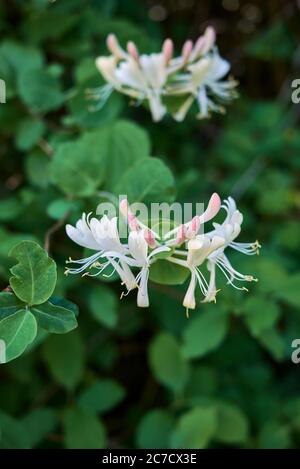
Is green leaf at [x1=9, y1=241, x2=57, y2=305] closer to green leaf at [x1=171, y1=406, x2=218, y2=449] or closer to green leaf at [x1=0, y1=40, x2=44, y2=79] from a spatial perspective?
green leaf at [x1=171, y1=406, x2=218, y2=449]

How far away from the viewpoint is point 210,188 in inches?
61.6

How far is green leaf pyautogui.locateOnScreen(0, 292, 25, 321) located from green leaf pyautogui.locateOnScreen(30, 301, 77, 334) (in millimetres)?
16

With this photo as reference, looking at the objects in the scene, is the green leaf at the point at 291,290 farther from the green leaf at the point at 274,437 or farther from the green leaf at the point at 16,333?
the green leaf at the point at 16,333

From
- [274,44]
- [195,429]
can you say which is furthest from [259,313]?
[274,44]

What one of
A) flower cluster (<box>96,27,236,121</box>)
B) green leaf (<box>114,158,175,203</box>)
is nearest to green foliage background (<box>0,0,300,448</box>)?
green leaf (<box>114,158,175,203</box>)

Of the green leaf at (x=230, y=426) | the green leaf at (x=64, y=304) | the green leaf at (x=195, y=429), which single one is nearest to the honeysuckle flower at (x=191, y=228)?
the green leaf at (x=64, y=304)

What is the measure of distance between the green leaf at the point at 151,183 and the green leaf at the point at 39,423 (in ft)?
1.79

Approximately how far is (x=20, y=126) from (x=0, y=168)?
23 centimetres

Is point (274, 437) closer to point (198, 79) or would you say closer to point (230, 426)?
point (230, 426)

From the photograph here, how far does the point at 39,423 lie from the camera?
3.92ft

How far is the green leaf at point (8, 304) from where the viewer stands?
2.25ft

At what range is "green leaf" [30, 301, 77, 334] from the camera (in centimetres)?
67

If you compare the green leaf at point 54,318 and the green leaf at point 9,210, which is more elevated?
→ the green leaf at point 9,210

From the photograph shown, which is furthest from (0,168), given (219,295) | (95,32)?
(219,295)
